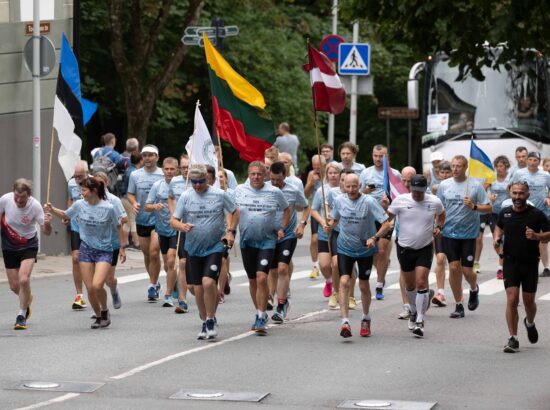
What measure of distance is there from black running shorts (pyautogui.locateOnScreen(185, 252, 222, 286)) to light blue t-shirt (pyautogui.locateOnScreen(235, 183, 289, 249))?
2.39 ft

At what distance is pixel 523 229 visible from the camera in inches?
554

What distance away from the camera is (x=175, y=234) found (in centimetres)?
1820

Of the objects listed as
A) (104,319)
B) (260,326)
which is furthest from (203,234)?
(104,319)

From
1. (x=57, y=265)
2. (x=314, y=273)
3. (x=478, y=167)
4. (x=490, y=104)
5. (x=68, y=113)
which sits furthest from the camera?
(x=490, y=104)

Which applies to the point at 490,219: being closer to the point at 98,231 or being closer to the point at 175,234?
the point at 175,234

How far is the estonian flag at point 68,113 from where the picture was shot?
18.0 metres

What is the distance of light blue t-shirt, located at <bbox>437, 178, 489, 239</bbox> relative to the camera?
56.9 ft

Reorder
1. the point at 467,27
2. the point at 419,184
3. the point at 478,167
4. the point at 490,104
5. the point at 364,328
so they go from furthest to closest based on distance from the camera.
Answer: the point at 490,104
the point at 478,167
the point at 419,184
the point at 364,328
the point at 467,27

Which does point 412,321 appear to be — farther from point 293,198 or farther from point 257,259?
point 293,198

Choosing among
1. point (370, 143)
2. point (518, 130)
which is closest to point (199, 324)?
point (518, 130)

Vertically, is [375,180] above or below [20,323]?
above

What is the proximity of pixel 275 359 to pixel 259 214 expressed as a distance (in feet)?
7.55

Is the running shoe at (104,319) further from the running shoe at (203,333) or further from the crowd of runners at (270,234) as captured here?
the running shoe at (203,333)

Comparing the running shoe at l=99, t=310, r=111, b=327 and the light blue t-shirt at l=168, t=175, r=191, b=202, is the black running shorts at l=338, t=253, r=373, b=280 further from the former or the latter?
the light blue t-shirt at l=168, t=175, r=191, b=202
